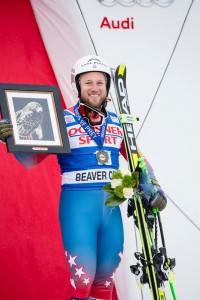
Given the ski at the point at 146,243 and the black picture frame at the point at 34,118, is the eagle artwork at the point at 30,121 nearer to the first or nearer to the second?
the black picture frame at the point at 34,118

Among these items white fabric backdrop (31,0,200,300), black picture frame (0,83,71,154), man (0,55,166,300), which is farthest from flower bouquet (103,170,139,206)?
white fabric backdrop (31,0,200,300)

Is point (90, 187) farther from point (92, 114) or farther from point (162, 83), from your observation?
point (162, 83)

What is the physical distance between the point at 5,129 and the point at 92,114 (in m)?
0.45

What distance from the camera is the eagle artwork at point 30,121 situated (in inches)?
131

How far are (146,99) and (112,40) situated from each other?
0.39 meters

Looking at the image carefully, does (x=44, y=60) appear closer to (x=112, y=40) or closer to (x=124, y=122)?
(x=112, y=40)

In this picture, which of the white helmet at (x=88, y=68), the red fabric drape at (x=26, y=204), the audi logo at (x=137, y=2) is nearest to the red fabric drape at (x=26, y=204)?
the red fabric drape at (x=26, y=204)

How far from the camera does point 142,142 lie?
435cm

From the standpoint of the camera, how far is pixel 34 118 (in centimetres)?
340

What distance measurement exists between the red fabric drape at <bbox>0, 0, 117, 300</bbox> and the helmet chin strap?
0.99 meters

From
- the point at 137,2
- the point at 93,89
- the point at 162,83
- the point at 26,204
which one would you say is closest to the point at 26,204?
the point at 26,204

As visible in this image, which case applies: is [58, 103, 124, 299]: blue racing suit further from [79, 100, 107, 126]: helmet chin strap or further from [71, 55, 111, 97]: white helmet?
[71, 55, 111, 97]: white helmet

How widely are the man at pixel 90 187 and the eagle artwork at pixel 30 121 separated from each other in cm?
8

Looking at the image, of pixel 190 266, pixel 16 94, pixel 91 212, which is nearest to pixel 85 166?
pixel 91 212
